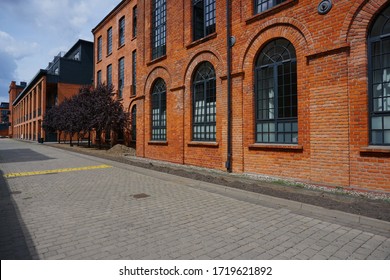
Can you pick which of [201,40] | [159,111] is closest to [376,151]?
[201,40]

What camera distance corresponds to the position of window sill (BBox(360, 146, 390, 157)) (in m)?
6.33

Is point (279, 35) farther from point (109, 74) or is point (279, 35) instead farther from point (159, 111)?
point (109, 74)

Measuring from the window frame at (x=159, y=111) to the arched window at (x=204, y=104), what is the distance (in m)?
2.64

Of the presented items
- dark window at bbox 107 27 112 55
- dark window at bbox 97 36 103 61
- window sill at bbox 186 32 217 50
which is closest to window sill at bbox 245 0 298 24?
window sill at bbox 186 32 217 50

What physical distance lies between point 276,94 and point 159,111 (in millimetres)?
Result: 7636

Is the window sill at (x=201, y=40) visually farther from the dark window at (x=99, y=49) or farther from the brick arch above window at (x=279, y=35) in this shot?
the dark window at (x=99, y=49)

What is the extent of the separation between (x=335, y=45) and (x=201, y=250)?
6594 millimetres

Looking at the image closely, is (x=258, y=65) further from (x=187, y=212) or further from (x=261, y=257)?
(x=261, y=257)

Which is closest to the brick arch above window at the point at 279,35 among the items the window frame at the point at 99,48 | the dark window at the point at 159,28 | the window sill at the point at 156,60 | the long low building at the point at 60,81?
the window sill at the point at 156,60

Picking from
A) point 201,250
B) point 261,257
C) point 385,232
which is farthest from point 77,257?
point 385,232

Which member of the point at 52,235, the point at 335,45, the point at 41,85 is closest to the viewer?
the point at 52,235

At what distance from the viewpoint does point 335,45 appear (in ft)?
23.7

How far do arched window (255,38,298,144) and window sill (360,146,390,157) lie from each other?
79.7 inches

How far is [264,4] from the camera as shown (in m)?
9.53
